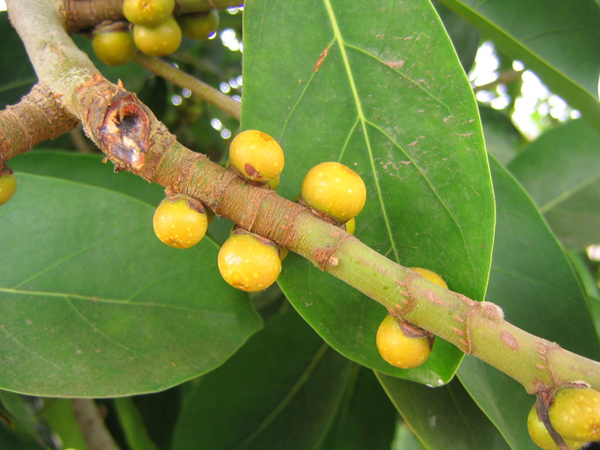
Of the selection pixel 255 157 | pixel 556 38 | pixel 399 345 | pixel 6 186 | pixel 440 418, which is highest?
pixel 556 38

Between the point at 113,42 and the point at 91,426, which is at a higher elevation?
the point at 113,42

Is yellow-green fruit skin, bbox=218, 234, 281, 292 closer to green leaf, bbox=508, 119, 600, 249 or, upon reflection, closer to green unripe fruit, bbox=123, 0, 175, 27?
green unripe fruit, bbox=123, 0, 175, 27

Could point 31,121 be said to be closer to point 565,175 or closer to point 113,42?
point 113,42

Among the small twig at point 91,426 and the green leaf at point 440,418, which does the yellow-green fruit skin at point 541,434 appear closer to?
the green leaf at point 440,418

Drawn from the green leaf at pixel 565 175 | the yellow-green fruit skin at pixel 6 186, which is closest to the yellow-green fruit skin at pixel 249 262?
the yellow-green fruit skin at pixel 6 186

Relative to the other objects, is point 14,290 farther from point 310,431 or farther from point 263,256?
point 310,431

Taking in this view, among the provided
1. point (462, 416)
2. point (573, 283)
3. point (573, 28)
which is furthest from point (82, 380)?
point (573, 28)

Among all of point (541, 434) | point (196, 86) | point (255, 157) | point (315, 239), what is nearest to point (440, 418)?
point (541, 434)

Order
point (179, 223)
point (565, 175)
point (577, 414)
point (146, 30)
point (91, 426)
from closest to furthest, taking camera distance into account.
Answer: point (577, 414) < point (179, 223) < point (146, 30) < point (91, 426) < point (565, 175)
